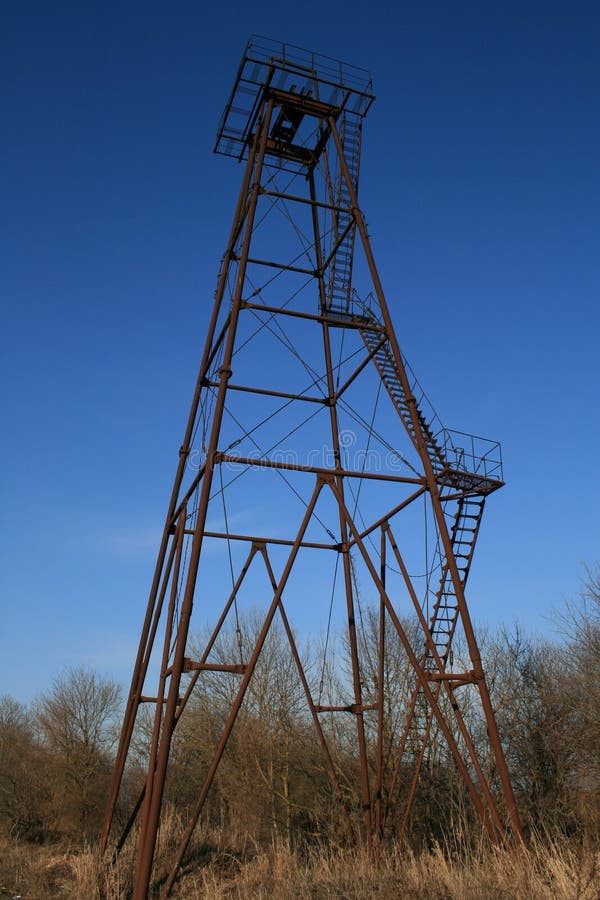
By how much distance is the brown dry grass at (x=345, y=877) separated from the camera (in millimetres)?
7188

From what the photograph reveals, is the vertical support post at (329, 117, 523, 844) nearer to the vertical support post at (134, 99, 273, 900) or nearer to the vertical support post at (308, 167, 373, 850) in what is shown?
the vertical support post at (308, 167, 373, 850)

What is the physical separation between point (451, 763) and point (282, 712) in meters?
7.21

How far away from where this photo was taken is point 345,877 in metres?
8.64

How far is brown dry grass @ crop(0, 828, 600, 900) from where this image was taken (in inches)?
283

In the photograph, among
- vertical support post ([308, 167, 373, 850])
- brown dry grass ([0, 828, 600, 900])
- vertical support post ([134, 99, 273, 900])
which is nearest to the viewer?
brown dry grass ([0, 828, 600, 900])

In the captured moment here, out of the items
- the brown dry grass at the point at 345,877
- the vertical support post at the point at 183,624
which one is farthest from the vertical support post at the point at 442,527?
the vertical support post at the point at 183,624

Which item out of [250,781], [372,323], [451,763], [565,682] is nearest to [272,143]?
[372,323]

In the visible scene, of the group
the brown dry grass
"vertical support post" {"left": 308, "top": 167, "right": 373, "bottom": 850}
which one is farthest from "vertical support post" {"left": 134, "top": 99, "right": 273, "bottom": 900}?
"vertical support post" {"left": 308, "top": 167, "right": 373, "bottom": 850}

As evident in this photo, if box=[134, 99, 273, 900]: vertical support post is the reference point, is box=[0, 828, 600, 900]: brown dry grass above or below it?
below

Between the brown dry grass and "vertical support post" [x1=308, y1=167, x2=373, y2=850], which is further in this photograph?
"vertical support post" [x1=308, y1=167, x2=373, y2=850]

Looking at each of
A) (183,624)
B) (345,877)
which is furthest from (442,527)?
(345,877)

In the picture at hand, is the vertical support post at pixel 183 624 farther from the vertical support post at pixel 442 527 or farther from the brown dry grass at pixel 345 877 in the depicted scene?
the vertical support post at pixel 442 527

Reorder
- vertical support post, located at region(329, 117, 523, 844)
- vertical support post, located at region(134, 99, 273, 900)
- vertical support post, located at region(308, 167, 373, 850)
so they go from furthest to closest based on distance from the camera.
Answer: vertical support post, located at region(308, 167, 373, 850)
vertical support post, located at region(329, 117, 523, 844)
vertical support post, located at region(134, 99, 273, 900)

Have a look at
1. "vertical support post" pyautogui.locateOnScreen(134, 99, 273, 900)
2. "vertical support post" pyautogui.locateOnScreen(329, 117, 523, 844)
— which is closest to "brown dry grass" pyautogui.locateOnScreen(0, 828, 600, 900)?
"vertical support post" pyautogui.locateOnScreen(329, 117, 523, 844)
